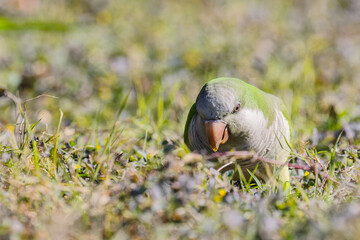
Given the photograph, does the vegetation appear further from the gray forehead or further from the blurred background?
the gray forehead

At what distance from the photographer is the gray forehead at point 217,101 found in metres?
3.33

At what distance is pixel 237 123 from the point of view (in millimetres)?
3414

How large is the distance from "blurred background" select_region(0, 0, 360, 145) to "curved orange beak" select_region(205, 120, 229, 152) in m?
1.11

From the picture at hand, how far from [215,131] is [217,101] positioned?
21 cm

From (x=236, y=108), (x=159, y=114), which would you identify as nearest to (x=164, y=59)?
(x=159, y=114)

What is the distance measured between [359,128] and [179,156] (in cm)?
181

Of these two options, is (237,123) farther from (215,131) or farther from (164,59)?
(164,59)

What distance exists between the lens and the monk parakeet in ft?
11.0

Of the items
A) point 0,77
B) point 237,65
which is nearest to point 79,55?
point 0,77

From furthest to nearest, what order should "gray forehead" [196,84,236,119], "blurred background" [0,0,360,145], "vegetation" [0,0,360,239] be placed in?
1. "blurred background" [0,0,360,145]
2. "gray forehead" [196,84,236,119]
3. "vegetation" [0,0,360,239]

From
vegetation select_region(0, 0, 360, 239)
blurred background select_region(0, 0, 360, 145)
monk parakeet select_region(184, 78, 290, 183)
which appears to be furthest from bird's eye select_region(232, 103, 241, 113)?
blurred background select_region(0, 0, 360, 145)

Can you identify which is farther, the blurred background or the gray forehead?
the blurred background

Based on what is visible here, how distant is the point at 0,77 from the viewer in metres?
5.90

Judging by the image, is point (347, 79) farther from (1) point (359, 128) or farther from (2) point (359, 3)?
(2) point (359, 3)
